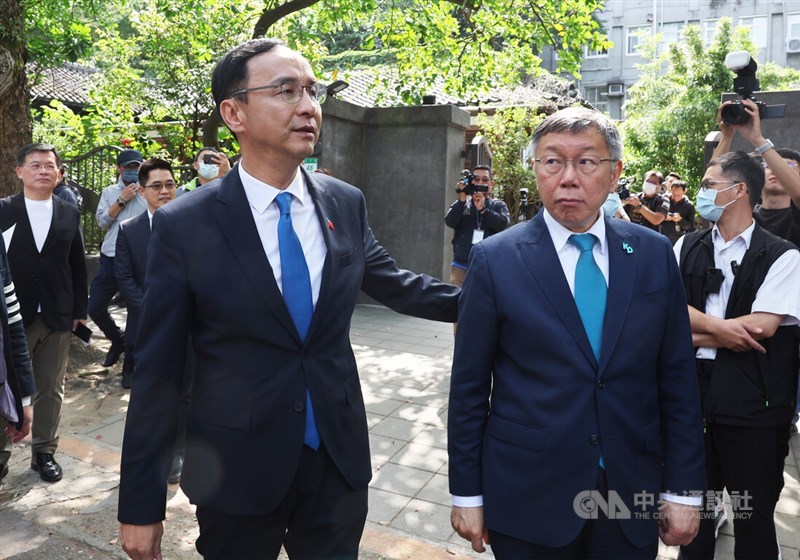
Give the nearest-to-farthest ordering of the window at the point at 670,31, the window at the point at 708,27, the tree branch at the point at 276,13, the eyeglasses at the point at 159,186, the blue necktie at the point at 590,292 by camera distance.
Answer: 1. the blue necktie at the point at 590,292
2. the eyeglasses at the point at 159,186
3. the tree branch at the point at 276,13
4. the window at the point at 708,27
5. the window at the point at 670,31

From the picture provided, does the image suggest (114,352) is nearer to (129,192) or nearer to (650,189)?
(129,192)

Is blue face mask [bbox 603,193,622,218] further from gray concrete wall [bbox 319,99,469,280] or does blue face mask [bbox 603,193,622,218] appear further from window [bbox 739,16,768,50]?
window [bbox 739,16,768,50]

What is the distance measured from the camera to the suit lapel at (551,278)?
6.53 feet

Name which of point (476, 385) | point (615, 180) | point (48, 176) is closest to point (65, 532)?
point (48, 176)

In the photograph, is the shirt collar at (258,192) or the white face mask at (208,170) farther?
the white face mask at (208,170)

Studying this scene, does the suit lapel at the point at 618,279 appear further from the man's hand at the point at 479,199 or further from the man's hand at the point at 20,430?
the man's hand at the point at 479,199

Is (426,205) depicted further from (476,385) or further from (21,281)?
(476,385)

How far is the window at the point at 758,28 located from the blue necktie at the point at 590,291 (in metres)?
44.2

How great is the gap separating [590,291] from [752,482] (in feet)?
4.95

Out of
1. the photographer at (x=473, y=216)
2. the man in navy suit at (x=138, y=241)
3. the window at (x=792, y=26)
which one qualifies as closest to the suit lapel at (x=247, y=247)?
the man in navy suit at (x=138, y=241)

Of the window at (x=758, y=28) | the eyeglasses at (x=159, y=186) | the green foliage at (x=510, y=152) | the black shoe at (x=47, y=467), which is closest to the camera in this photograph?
the black shoe at (x=47, y=467)

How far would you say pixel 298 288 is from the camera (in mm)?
2061

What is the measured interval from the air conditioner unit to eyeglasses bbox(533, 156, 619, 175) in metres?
44.9

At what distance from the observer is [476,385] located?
2105 millimetres
